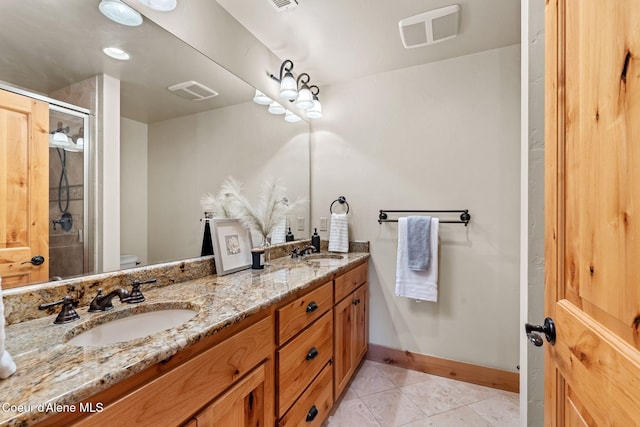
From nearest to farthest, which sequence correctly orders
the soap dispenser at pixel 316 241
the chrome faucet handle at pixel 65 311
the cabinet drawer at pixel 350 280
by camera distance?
the chrome faucet handle at pixel 65 311, the cabinet drawer at pixel 350 280, the soap dispenser at pixel 316 241

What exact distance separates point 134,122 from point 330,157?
1.58 metres

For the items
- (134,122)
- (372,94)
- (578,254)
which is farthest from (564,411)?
(372,94)

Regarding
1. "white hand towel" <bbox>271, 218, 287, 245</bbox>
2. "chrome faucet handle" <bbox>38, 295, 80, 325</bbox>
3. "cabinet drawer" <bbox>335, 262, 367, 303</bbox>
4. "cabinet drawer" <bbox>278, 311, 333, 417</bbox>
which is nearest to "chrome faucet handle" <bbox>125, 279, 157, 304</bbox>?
"chrome faucet handle" <bbox>38, 295, 80, 325</bbox>

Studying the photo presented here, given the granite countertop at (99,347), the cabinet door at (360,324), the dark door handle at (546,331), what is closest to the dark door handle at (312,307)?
the granite countertop at (99,347)

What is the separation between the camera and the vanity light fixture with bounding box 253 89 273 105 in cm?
195

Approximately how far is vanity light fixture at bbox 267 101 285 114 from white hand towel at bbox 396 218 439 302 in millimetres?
1265

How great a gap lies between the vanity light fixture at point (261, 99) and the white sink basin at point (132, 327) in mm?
1479

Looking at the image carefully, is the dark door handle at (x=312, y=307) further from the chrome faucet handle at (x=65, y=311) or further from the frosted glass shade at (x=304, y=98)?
the frosted glass shade at (x=304, y=98)

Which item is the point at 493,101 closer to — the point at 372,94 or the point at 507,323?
the point at 372,94

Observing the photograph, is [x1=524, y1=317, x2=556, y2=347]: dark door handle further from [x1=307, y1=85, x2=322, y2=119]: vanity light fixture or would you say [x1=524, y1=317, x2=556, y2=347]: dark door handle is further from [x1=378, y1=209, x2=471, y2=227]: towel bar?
[x1=307, y1=85, x2=322, y2=119]: vanity light fixture

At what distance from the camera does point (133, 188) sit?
1.23 meters

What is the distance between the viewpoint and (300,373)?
1.26m

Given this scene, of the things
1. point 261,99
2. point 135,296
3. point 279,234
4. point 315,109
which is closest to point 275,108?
point 261,99

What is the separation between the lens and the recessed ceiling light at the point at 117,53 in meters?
1.12
